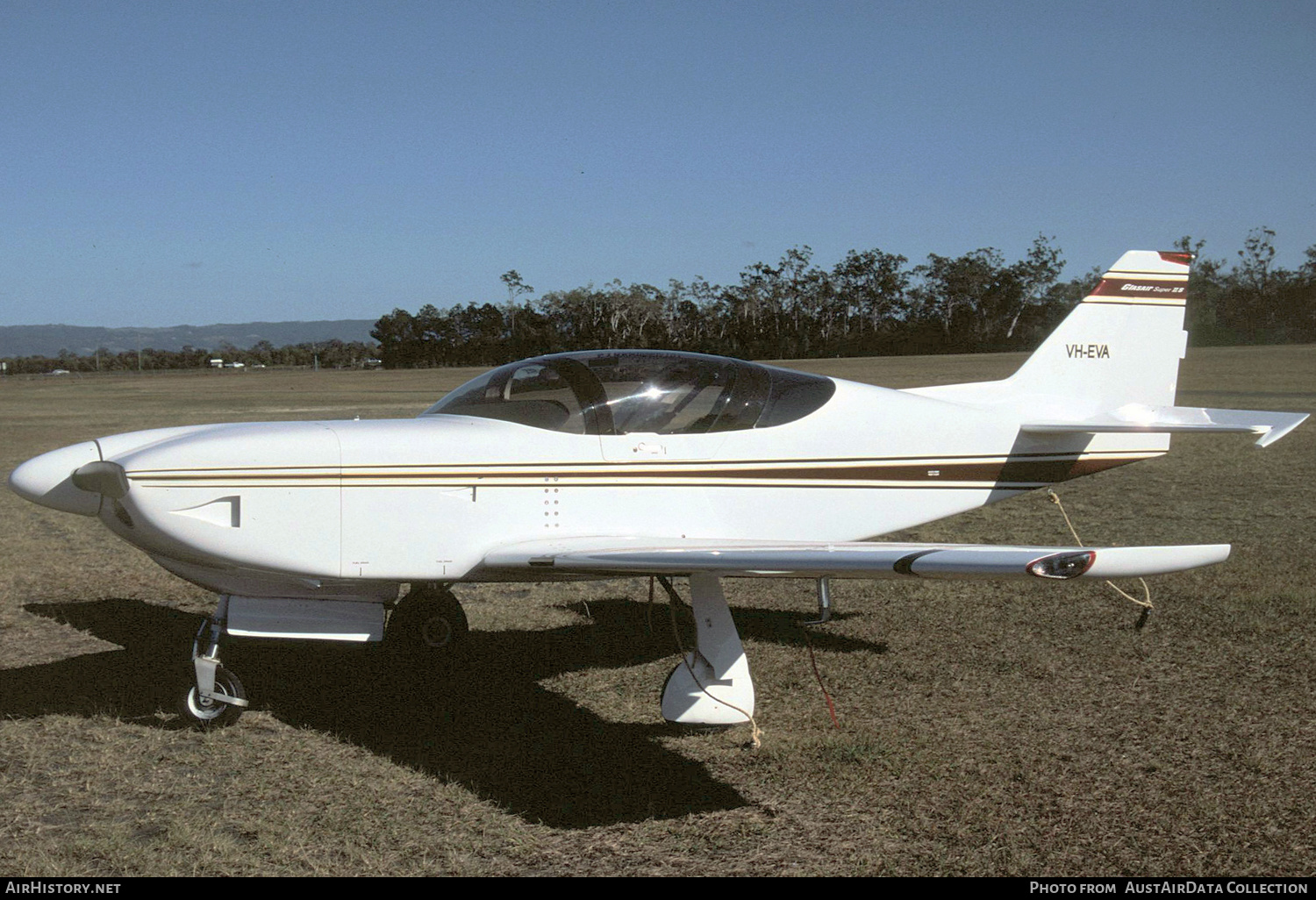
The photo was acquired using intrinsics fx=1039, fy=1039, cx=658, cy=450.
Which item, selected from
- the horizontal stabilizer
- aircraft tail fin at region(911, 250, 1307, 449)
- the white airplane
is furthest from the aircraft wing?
aircraft tail fin at region(911, 250, 1307, 449)

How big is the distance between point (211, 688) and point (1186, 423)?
573cm

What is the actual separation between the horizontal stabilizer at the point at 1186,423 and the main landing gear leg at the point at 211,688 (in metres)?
4.69

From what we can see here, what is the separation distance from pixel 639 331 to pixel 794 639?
3030 inches

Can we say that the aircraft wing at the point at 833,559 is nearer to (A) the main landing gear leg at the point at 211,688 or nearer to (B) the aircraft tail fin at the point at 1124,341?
(A) the main landing gear leg at the point at 211,688

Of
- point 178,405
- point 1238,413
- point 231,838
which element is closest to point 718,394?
point 231,838

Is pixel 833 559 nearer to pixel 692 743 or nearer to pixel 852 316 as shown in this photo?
pixel 692 743

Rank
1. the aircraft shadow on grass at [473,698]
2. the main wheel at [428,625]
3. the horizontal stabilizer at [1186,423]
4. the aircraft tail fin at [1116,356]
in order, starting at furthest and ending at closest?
1. the aircraft tail fin at [1116,356]
2. the main wheel at [428,625]
3. the horizontal stabilizer at [1186,423]
4. the aircraft shadow on grass at [473,698]

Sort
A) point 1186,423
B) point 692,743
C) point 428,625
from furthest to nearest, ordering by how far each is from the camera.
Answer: point 428,625, point 1186,423, point 692,743

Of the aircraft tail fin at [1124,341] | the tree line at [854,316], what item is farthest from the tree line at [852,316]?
the aircraft tail fin at [1124,341]

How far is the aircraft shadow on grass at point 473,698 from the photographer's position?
4.47 meters

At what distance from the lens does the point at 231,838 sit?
3947 mm

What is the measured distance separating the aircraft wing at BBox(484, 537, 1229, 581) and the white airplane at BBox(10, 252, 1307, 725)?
0.01 m

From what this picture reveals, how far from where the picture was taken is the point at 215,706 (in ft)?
16.9

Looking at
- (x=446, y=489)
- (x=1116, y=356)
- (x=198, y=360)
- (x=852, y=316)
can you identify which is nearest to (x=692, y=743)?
(x=446, y=489)
